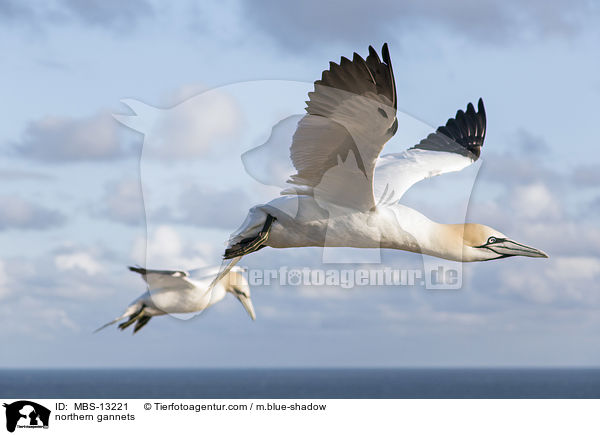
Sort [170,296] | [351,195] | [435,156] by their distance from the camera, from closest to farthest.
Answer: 1. [351,195]
2. [435,156]
3. [170,296]

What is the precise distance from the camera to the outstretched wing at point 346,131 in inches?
342

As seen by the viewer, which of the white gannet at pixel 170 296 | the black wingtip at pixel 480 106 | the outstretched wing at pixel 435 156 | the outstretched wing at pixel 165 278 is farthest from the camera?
the black wingtip at pixel 480 106

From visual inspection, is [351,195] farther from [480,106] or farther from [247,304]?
[247,304]

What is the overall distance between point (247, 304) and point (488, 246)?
834 centimetres

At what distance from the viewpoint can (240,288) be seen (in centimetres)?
1800

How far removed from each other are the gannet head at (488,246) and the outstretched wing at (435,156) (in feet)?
4.36

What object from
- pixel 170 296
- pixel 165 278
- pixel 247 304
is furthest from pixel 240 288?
pixel 165 278

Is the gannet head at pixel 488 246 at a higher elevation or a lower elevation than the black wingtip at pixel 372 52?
lower

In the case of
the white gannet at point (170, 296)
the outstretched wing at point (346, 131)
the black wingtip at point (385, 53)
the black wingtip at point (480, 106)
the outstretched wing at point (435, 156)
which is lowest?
the white gannet at point (170, 296)

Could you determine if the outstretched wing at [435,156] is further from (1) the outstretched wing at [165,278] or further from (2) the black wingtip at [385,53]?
(1) the outstretched wing at [165,278]

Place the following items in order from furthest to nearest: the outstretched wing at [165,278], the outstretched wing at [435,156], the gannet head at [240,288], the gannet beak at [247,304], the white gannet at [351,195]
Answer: the gannet beak at [247,304]
the gannet head at [240,288]
the outstretched wing at [165,278]
the outstretched wing at [435,156]
the white gannet at [351,195]

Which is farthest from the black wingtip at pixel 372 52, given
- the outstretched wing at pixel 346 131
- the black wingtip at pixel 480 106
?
the black wingtip at pixel 480 106

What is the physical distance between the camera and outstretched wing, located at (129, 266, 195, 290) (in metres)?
13.2
